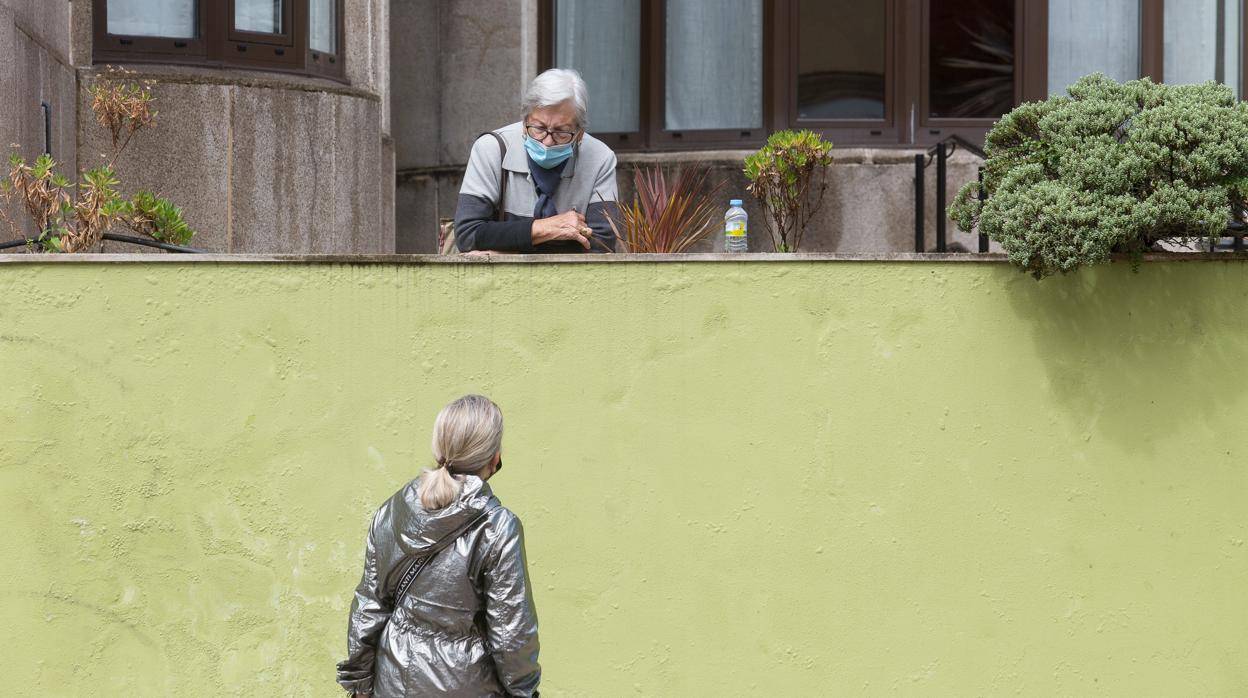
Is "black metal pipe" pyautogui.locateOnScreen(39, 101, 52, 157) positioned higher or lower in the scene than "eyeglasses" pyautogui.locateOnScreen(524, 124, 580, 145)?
higher

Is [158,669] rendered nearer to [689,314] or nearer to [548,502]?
[548,502]

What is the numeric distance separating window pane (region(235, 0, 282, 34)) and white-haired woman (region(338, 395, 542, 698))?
205 inches

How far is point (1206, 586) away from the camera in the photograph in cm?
584

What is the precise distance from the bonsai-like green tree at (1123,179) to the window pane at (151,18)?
4.75m

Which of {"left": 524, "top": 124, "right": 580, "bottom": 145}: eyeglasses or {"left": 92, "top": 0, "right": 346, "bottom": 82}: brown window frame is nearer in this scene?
{"left": 524, "top": 124, "right": 580, "bottom": 145}: eyeglasses

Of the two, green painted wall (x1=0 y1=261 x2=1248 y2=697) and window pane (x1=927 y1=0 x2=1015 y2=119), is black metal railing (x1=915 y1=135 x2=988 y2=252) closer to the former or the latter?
window pane (x1=927 y1=0 x2=1015 y2=119)

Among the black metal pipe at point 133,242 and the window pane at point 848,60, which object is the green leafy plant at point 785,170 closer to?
the window pane at point 848,60

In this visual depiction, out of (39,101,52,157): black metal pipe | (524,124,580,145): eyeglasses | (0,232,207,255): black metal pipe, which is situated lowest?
(0,232,207,255): black metal pipe

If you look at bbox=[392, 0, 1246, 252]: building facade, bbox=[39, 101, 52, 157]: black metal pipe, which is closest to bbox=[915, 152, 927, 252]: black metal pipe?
bbox=[392, 0, 1246, 252]: building facade

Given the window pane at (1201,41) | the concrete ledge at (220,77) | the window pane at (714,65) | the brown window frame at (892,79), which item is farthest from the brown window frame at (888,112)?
the concrete ledge at (220,77)

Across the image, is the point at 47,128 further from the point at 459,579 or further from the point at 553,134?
the point at 459,579

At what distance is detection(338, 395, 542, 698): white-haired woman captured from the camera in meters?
3.98

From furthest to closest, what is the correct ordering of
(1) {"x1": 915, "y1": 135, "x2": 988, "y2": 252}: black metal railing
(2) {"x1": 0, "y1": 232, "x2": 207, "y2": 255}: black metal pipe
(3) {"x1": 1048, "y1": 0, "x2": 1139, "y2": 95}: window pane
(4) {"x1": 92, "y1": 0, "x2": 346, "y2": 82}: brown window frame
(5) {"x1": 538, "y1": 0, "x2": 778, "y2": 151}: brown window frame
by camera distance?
(3) {"x1": 1048, "y1": 0, "x2": 1139, "y2": 95}: window pane
(5) {"x1": 538, "y1": 0, "x2": 778, "y2": 151}: brown window frame
(4) {"x1": 92, "y1": 0, "x2": 346, "y2": 82}: brown window frame
(1) {"x1": 915, "y1": 135, "x2": 988, "y2": 252}: black metal railing
(2) {"x1": 0, "y1": 232, "x2": 207, "y2": 255}: black metal pipe

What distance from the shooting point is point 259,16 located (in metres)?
8.64
